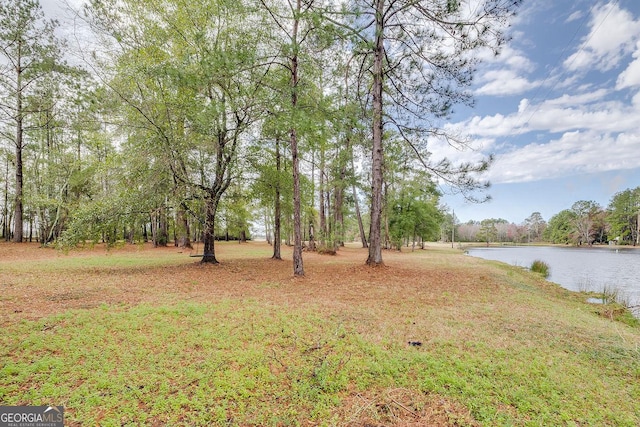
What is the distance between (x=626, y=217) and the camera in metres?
47.2

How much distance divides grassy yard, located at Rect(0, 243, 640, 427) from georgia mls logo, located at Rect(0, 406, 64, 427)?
67 mm

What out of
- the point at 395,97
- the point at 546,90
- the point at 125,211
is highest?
the point at 395,97

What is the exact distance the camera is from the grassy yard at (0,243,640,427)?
8.22 feet

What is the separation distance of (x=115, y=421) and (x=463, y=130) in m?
10.2

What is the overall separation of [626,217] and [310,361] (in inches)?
2764

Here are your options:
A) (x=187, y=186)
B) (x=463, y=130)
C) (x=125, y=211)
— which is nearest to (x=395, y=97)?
(x=463, y=130)

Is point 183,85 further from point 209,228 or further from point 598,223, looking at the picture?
point 598,223

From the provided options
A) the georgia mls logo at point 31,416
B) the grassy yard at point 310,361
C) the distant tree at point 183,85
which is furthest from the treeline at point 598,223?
the georgia mls logo at point 31,416

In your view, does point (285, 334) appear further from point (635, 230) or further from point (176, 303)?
point (635, 230)

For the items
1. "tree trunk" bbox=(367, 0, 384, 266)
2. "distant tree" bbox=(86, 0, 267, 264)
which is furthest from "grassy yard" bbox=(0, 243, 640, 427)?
"distant tree" bbox=(86, 0, 267, 264)

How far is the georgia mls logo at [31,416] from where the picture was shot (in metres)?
2.32

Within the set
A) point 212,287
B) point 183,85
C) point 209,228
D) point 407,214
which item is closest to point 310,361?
point 212,287

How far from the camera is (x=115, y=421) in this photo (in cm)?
231

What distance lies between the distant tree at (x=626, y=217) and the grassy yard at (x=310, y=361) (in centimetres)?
6119
